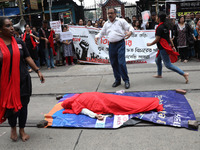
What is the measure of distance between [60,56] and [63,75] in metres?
2.40

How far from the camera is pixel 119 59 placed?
5785mm

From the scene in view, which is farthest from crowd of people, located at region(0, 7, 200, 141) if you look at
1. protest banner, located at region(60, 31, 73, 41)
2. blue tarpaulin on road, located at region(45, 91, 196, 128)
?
blue tarpaulin on road, located at region(45, 91, 196, 128)

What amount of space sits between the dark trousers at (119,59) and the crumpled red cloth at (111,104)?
183 centimetres

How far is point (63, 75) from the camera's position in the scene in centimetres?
814

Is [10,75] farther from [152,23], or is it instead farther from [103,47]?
[152,23]

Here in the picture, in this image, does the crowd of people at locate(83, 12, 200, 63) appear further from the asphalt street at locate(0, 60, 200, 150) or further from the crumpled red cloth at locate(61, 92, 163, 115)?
the crumpled red cloth at locate(61, 92, 163, 115)

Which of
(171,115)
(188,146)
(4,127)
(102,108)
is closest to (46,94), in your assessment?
(4,127)

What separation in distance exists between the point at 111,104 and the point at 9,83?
1.73 m

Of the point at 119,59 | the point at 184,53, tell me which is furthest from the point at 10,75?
the point at 184,53

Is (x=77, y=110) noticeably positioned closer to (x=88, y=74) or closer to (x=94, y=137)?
(x=94, y=137)

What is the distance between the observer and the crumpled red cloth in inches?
154

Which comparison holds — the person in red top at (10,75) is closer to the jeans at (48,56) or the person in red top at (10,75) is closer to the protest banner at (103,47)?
the jeans at (48,56)

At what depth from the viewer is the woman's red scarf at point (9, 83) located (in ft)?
10.1

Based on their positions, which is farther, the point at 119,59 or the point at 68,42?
the point at 68,42
